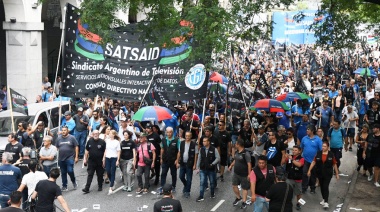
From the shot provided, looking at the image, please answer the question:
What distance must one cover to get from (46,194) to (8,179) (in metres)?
1.52

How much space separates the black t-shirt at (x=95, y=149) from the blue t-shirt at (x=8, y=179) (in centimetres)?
308

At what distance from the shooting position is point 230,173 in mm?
17562

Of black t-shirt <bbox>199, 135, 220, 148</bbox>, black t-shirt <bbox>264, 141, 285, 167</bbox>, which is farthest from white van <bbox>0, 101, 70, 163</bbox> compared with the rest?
black t-shirt <bbox>264, 141, 285, 167</bbox>

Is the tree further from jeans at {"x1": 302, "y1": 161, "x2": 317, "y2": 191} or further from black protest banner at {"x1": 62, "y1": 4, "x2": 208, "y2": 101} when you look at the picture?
jeans at {"x1": 302, "y1": 161, "x2": 317, "y2": 191}

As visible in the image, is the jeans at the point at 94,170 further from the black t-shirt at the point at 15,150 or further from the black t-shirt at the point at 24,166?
the black t-shirt at the point at 24,166

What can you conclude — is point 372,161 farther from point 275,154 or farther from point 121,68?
point 121,68

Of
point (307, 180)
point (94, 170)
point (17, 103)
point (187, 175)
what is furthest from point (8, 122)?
point (307, 180)

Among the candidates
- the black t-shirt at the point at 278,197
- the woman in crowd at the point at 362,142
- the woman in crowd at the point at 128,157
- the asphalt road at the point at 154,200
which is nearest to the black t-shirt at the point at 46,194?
the asphalt road at the point at 154,200

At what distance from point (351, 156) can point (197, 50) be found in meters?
8.27

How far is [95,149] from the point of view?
15391 millimetres

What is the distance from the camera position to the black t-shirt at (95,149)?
50.4 ft

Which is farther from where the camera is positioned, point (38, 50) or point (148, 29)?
point (38, 50)

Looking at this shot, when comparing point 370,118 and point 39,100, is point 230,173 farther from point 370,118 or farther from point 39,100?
point 39,100

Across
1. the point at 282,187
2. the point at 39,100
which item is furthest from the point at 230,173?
the point at 39,100
